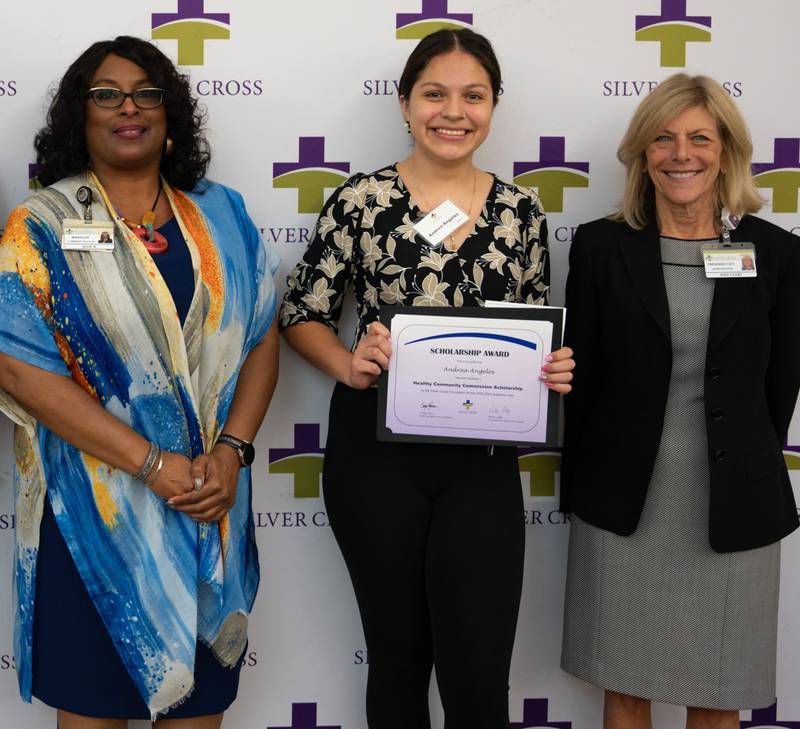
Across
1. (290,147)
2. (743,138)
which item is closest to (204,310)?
(290,147)

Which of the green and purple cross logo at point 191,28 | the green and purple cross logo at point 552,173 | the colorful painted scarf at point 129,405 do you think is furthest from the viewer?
the green and purple cross logo at point 552,173

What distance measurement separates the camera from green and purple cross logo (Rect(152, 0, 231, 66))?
7.47 ft

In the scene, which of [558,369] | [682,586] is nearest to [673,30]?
[558,369]

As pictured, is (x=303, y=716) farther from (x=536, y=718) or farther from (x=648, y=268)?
(x=648, y=268)

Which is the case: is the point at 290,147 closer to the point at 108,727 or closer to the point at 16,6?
the point at 16,6

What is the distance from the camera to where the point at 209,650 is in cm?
196

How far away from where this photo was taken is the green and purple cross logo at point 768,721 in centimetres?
254

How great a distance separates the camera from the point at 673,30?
2371 millimetres

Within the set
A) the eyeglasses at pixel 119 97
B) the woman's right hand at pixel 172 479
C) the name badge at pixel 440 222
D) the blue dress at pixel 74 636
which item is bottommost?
the blue dress at pixel 74 636

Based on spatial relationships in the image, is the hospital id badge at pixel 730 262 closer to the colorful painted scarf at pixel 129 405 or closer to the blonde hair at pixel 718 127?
the blonde hair at pixel 718 127

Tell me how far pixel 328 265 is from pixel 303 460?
2.09ft

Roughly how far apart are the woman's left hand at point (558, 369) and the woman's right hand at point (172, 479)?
2.48 ft

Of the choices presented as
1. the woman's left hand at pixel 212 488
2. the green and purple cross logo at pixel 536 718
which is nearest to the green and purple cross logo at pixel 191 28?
the woman's left hand at pixel 212 488

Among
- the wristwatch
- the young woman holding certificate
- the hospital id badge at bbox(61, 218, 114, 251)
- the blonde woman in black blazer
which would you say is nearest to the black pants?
the young woman holding certificate
